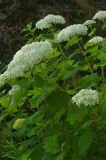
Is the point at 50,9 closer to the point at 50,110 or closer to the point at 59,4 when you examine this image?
the point at 59,4

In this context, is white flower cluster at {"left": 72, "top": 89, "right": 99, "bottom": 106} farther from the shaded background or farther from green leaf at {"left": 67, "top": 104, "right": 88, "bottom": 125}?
the shaded background

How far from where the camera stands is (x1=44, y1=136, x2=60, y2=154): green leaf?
2.39m

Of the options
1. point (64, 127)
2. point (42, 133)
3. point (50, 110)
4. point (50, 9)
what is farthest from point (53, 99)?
point (50, 9)

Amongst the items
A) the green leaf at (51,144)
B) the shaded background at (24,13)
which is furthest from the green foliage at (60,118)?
the shaded background at (24,13)

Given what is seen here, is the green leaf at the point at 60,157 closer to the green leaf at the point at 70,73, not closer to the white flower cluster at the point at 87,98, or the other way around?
the white flower cluster at the point at 87,98

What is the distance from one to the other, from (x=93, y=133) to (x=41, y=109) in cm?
31

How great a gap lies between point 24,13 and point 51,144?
4785 millimetres

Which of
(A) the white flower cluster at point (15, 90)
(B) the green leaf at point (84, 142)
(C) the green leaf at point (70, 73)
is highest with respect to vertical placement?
(A) the white flower cluster at point (15, 90)

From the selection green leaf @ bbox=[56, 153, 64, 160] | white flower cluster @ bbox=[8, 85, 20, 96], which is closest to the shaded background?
white flower cluster @ bbox=[8, 85, 20, 96]

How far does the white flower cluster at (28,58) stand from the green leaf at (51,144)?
38cm

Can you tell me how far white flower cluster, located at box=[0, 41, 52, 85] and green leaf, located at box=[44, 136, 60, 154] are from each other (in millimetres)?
376

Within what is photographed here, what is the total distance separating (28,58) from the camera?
7.61ft

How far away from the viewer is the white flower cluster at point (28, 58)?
7.59ft

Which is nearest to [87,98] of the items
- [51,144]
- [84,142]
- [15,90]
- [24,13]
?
[84,142]
